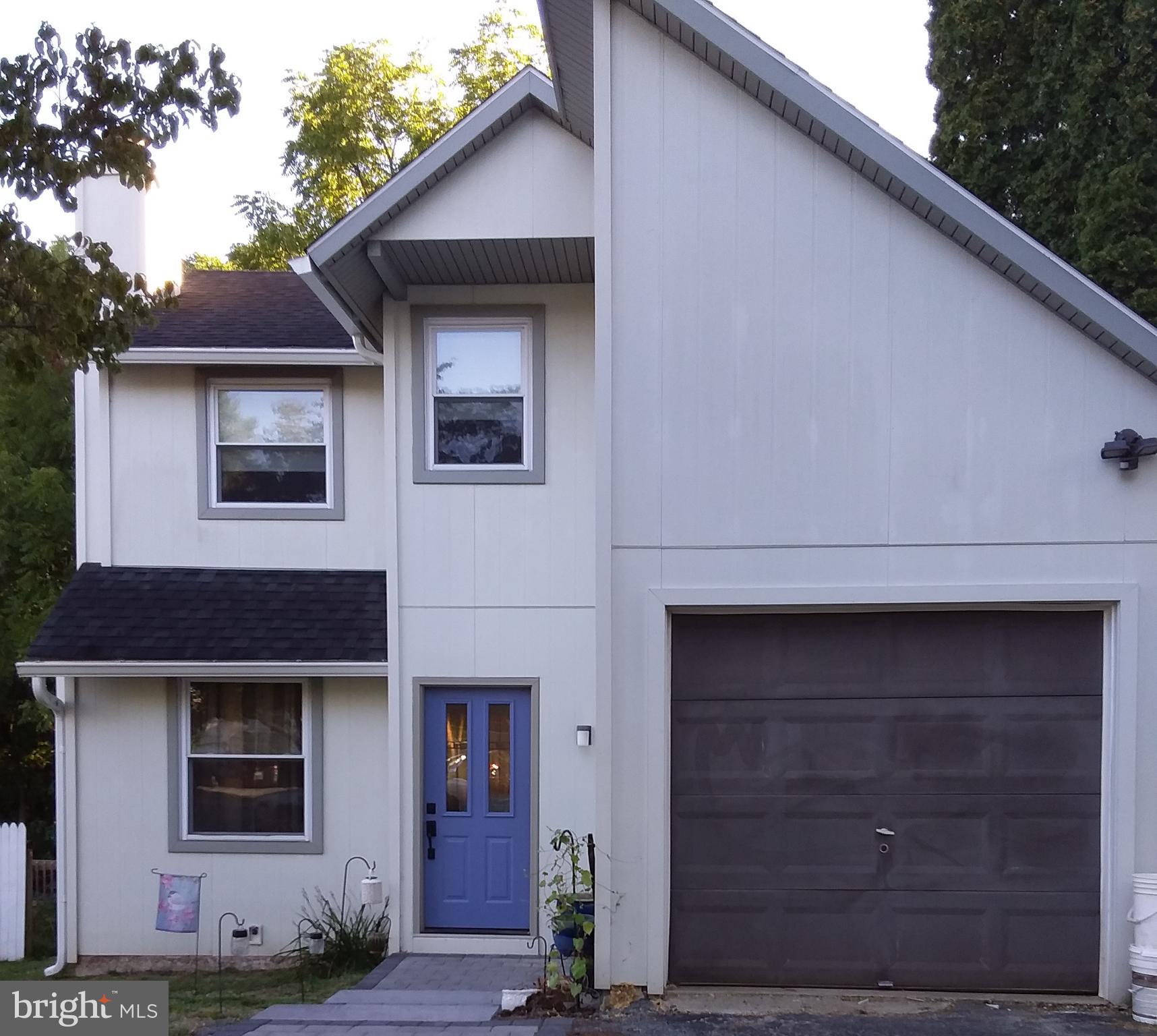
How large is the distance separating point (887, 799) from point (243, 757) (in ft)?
20.7

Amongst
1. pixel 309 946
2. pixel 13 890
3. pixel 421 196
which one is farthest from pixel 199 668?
pixel 421 196

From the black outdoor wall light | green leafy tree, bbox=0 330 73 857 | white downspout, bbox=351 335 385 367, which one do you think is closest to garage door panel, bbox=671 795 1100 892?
the black outdoor wall light

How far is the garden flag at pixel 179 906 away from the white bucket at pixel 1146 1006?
23.3ft

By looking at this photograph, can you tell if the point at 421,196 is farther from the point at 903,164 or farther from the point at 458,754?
the point at 458,754

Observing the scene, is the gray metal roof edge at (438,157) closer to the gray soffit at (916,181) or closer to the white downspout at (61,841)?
the gray soffit at (916,181)

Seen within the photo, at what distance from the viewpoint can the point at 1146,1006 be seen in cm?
650

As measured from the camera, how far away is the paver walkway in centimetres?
636

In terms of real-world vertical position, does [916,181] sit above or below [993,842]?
above

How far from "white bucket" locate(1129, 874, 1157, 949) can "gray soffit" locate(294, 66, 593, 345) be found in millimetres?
6198

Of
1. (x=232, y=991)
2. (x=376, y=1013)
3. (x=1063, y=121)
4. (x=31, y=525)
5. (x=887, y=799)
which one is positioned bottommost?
(x=232, y=991)

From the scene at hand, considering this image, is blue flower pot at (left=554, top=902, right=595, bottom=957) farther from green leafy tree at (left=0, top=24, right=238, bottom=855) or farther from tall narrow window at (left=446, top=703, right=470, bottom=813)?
green leafy tree at (left=0, top=24, right=238, bottom=855)

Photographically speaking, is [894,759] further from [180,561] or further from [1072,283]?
[180,561]

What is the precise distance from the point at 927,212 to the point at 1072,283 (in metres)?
1.02

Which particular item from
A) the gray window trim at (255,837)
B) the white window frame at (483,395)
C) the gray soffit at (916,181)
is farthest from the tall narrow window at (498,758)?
the gray soffit at (916,181)
